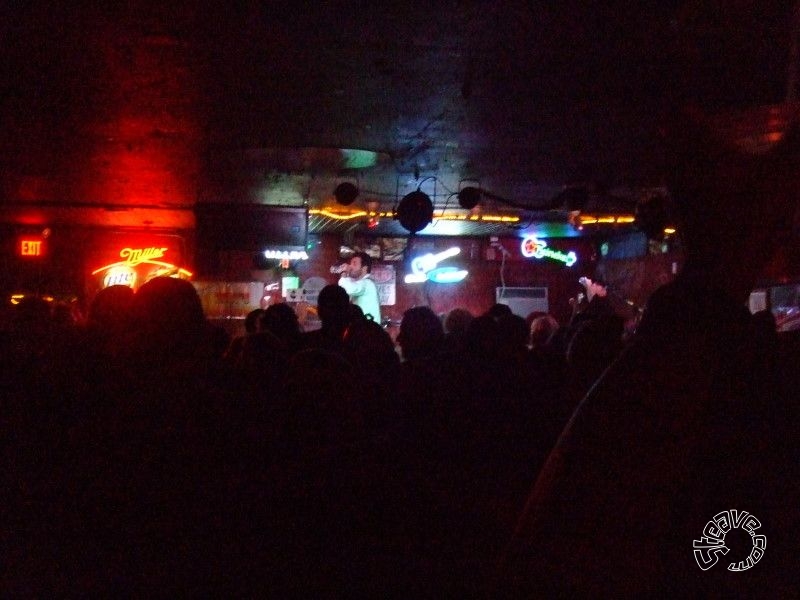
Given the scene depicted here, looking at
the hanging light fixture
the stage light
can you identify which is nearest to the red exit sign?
the stage light

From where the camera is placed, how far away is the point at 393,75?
4.62 meters

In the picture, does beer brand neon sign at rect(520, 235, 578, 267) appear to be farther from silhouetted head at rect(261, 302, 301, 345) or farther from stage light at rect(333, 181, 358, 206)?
silhouetted head at rect(261, 302, 301, 345)

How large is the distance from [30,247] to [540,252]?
30.3 ft

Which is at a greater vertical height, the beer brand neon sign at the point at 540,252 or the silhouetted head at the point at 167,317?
the beer brand neon sign at the point at 540,252

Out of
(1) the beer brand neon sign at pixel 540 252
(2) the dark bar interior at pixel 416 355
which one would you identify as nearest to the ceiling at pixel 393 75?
(2) the dark bar interior at pixel 416 355

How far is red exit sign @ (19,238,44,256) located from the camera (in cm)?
1200

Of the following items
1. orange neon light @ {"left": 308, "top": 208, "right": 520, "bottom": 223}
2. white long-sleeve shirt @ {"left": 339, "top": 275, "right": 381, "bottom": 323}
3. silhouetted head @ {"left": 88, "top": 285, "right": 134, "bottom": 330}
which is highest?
orange neon light @ {"left": 308, "top": 208, "right": 520, "bottom": 223}

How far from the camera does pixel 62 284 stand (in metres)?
12.7

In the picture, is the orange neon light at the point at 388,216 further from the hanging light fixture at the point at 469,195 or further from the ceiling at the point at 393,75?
the ceiling at the point at 393,75

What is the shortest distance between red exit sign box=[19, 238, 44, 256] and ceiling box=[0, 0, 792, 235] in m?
5.13

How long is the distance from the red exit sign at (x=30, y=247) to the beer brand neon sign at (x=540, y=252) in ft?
28.8

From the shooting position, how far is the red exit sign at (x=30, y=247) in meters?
12.0

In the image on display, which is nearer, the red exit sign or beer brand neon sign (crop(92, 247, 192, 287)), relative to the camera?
the red exit sign

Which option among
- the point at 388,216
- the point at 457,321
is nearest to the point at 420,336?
the point at 457,321
